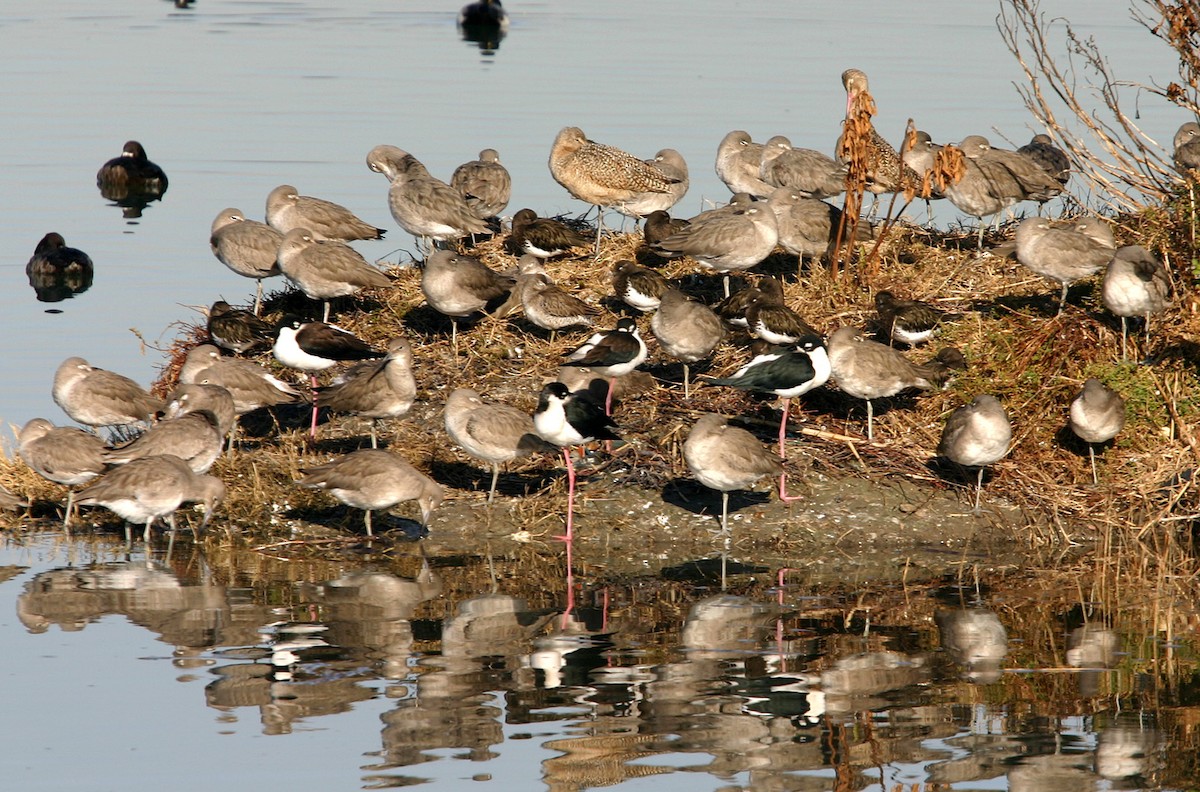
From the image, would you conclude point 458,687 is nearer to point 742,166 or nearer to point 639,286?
point 639,286

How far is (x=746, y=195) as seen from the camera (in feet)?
62.2

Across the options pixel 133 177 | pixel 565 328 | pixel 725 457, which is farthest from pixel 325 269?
pixel 133 177

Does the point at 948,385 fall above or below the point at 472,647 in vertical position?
above

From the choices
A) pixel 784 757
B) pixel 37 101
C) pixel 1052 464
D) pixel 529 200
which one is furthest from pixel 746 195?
pixel 37 101

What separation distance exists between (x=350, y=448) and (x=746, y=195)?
7.08 metres

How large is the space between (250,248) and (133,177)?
38.3 feet

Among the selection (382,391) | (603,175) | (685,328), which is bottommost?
(382,391)

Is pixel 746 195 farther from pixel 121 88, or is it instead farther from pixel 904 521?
pixel 121 88

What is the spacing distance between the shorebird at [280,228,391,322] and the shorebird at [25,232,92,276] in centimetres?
703

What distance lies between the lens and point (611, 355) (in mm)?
13586

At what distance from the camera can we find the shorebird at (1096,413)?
12.6 m

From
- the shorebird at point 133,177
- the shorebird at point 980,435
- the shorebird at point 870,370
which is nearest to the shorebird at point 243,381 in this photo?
the shorebird at point 870,370

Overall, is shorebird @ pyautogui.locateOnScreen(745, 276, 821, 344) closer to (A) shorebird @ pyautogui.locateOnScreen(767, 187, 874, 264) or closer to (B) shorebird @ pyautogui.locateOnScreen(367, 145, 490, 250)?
(A) shorebird @ pyautogui.locateOnScreen(767, 187, 874, 264)

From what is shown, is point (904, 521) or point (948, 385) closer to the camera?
point (904, 521)
